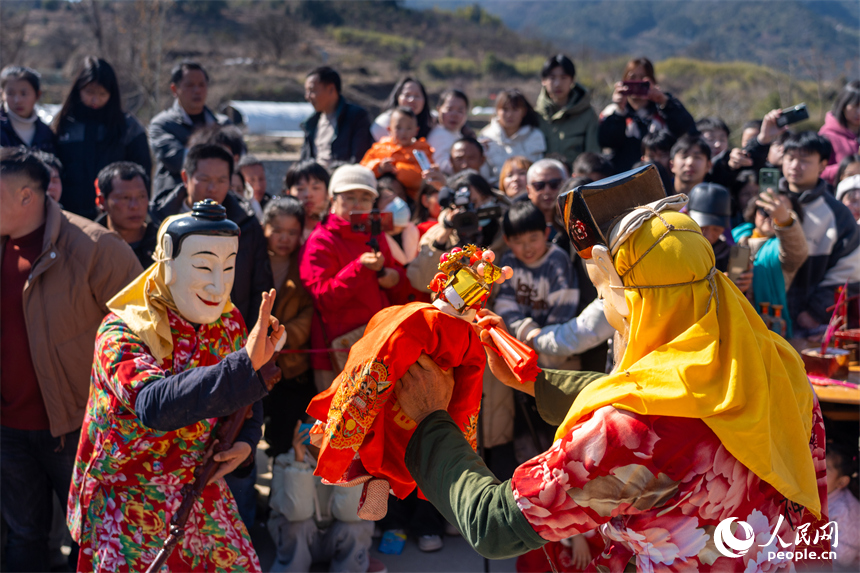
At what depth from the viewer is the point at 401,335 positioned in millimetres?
1825

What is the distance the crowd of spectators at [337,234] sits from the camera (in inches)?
117

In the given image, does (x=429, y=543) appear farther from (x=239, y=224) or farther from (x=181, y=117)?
(x=181, y=117)

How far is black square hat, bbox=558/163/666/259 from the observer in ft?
5.46

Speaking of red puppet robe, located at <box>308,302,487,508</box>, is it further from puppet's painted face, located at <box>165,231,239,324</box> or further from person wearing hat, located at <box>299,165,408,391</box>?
person wearing hat, located at <box>299,165,408,391</box>

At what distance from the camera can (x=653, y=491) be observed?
1479mm

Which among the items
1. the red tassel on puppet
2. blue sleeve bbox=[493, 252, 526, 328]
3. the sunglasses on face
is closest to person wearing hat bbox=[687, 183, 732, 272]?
the sunglasses on face

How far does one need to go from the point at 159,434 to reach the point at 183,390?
352mm

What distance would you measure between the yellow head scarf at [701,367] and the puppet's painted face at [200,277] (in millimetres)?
1319

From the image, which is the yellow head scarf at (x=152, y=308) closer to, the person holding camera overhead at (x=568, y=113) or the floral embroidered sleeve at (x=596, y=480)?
the floral embroidered sleeve at (x=596, y=480)

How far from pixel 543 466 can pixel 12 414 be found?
2521mm

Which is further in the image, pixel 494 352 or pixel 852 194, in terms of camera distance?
pixel 852 194

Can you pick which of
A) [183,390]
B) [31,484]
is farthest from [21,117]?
[183,390]

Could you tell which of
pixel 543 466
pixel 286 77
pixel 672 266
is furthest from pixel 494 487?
pixel 286 77

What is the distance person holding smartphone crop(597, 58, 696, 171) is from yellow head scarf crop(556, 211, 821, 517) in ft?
13.5
